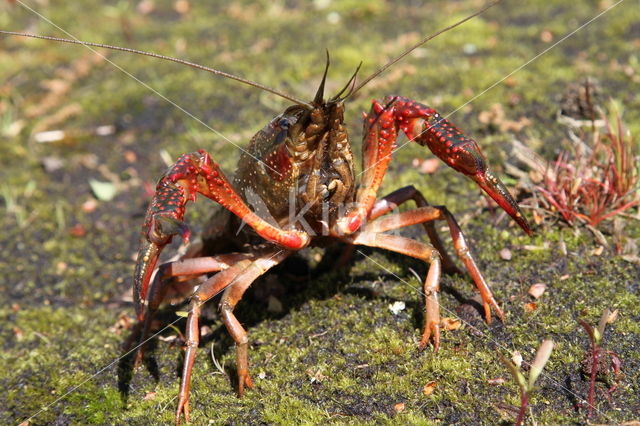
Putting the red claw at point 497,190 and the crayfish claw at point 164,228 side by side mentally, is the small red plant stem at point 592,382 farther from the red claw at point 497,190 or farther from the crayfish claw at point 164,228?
the crayfish claw at point 164,228

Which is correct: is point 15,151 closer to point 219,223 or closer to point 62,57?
point 62,57

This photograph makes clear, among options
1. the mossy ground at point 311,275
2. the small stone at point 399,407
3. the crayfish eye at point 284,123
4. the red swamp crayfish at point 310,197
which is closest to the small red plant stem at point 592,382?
the mossy ground at point 311,275

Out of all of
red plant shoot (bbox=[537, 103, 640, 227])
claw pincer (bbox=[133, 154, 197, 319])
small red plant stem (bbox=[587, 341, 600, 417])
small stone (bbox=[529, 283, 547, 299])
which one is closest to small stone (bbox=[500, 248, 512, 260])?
small stone (bbox=[529, 283, 547, 299])

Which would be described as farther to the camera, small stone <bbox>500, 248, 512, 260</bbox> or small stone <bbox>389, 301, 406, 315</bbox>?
small stone <bbox>500, 248, 512, 260</bbox>

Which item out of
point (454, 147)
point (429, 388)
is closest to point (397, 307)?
point (429, 388)

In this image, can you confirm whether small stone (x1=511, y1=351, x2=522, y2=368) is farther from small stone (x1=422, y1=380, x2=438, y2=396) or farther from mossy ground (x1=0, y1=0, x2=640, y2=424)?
small stone (x1=422, y1=380, x2=438, y2=396)

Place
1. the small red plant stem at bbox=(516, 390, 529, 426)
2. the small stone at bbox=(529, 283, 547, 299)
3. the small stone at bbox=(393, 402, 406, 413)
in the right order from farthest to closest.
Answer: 1. the small stone at bbox=(529, 283, 547, 299)
2. the small stone at bbox=(393, 402, 406, 413)
3. the small red plant stem at bbox=(516, 390, 529, 426)

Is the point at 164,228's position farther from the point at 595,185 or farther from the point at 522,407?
the point at 595,185
